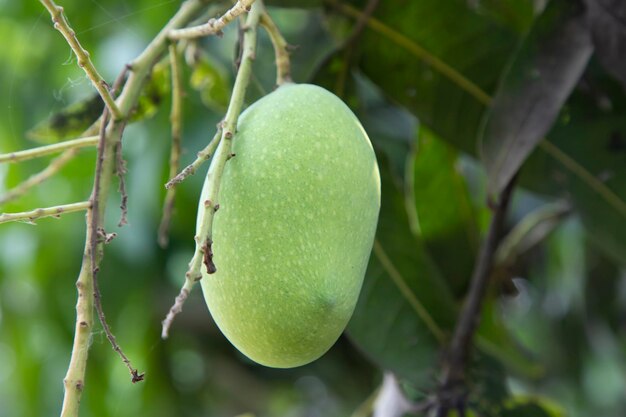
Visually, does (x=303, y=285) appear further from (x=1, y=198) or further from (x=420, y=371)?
(x=420, y=371)

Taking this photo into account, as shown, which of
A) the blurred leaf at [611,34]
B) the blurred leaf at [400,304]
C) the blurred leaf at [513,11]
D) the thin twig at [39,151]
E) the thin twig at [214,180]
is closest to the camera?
the thin twig at [214,180]


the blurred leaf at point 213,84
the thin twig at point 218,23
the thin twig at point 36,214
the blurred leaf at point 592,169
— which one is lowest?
the blurred leaf at point 592,169

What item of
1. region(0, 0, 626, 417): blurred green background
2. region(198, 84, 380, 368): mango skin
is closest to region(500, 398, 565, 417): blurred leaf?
region(0, 0, 626, 417): blurred green background

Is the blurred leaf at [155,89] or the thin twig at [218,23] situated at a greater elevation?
the thin twig at [218,23]

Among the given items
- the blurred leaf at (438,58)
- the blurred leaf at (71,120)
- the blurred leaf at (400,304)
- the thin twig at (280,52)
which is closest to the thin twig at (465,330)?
the blurred leaf at (400,304)

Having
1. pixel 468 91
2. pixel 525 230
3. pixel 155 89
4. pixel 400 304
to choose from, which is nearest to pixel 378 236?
pixel 400 304

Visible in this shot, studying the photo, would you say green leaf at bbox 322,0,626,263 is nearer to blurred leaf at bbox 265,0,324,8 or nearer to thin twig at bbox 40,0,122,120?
blurred leaf at bbox 265,0,324,8

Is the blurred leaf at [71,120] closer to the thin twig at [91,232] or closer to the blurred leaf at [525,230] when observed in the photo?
the thin twig at [91,232]
